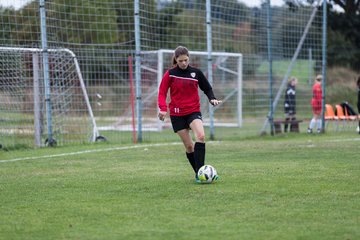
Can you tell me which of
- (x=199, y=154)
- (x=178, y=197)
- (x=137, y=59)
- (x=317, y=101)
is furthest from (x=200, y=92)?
(x=178, y=197)

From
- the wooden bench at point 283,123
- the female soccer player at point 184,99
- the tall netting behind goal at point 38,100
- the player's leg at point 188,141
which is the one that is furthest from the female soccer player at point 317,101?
the female soccer player at point 184,99

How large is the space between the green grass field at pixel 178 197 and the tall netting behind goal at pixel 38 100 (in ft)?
9.26

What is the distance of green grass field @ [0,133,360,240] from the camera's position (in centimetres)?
629

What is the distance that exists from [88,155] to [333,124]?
15.4 m

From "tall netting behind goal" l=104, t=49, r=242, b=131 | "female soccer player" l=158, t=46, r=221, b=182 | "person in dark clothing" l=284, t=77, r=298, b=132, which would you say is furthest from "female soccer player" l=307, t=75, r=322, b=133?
"female soccer player" l=158, t=46, r=221, b=182

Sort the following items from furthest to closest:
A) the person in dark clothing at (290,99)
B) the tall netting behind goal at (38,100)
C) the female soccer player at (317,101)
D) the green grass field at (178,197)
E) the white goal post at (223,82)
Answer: the white goal post at (223,82) < the person in dark clothing at (290,99) < the female soccer player at (317,101) < the tall netting behind goal at (38,100) < the green grass field at (178,197)

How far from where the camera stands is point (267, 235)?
6004 mm

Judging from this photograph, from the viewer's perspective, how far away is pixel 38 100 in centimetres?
1641

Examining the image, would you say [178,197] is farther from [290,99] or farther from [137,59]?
[290,99]

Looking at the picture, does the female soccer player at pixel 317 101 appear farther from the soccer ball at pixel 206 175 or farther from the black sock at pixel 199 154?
the soccer ball at pixel 206 175

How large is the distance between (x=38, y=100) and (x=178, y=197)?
9064mm

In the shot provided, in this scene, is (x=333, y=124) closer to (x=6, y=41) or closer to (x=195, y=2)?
(x=195, y=2)

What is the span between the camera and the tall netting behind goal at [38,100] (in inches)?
619

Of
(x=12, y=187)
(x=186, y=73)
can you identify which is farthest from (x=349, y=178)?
A: (x=12, y=187)
